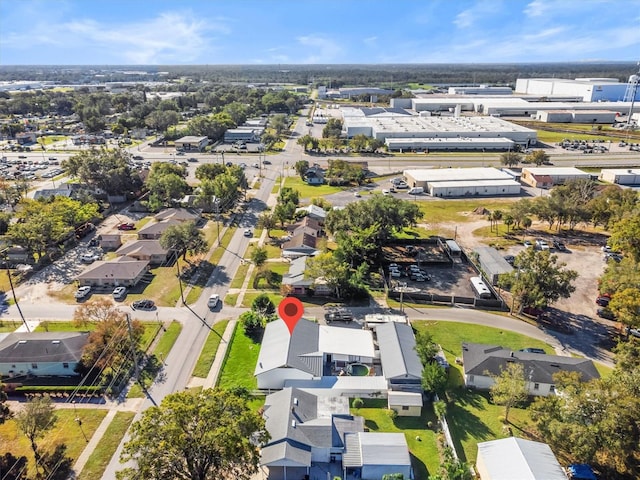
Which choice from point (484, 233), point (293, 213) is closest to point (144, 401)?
point (293, 213)

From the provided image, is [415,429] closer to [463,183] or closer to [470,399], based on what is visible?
[470,399]

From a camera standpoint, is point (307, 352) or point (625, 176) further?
point (625, 176)

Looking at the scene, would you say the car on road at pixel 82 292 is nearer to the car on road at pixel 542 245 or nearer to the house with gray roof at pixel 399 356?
the house with gray roof at pixel 399 356

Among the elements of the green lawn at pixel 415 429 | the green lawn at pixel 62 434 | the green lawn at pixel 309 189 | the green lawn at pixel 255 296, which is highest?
the green lawn at pixel 309 189

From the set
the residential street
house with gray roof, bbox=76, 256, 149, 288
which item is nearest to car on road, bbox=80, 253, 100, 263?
house with gray roof, bbox=76, 256, 149, 288

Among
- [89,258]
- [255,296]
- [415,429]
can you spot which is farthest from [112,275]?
[415,429]

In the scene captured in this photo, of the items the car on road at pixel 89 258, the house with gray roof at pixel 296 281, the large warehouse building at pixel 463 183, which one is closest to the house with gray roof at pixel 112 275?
the car on road at pixel 89 258
